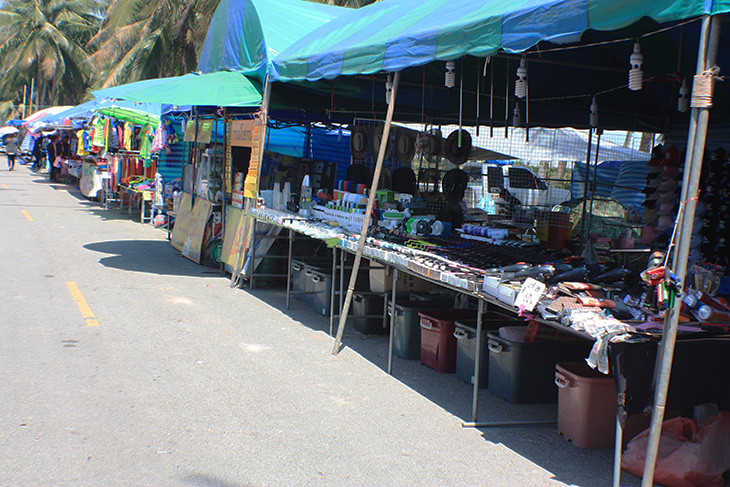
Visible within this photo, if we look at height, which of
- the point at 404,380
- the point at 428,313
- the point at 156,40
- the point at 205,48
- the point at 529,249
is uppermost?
the point at 156,40

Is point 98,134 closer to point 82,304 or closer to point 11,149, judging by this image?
point 82,304

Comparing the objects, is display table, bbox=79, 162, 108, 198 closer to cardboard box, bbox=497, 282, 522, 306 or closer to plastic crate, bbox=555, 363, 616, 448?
cardboard box, bbox=497, 282, 522, 306

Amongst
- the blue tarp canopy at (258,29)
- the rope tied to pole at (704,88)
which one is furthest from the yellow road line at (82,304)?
the rope tied to pole at (704,88)

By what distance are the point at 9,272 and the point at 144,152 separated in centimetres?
915

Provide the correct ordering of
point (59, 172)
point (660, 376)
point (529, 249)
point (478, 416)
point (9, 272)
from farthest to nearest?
1. point (59, 172)
2. point (9, 272)
3. point (529, 249)
4. point (478, 416)
5. point (660, 376)

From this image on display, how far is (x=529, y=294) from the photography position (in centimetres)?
437

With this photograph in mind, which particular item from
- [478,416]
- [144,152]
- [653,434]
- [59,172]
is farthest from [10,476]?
[59,172]

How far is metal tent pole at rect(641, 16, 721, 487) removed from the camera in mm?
3502

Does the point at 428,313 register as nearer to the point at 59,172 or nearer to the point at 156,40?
the point at 156,40

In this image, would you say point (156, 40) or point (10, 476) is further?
point (156, 40)

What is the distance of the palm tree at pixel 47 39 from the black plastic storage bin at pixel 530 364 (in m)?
54.7

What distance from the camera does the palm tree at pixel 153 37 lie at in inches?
1080

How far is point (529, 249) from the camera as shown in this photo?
677 centimetres

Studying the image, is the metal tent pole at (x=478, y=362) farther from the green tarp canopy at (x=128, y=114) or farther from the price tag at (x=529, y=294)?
the green tarp canopy at (x=128, y=114)
